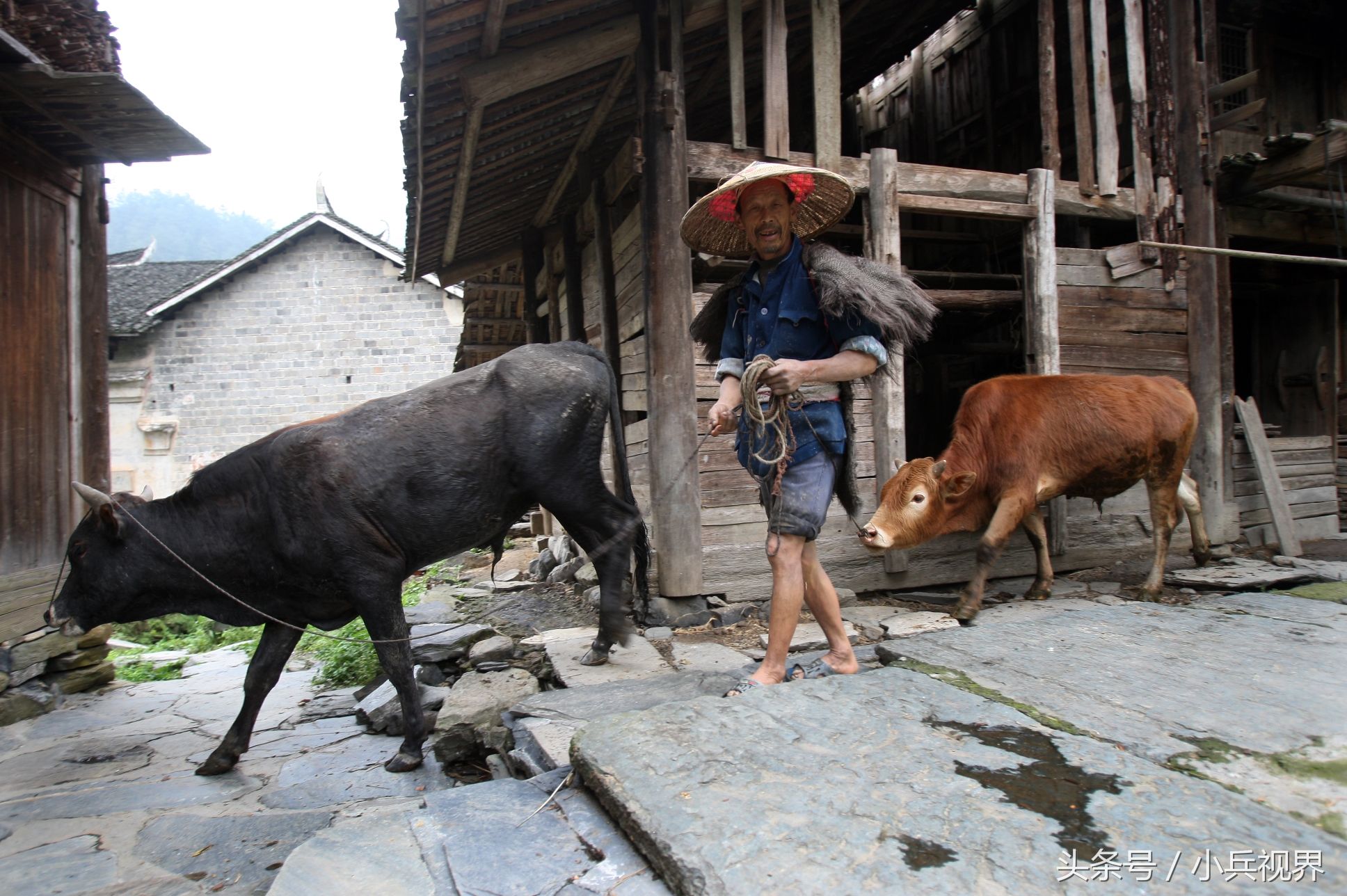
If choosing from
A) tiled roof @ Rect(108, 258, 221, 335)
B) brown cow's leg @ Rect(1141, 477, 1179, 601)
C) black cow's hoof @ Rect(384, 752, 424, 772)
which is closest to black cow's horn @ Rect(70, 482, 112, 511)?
black cow's hoof @ Rect(384, 752, 424, 772)

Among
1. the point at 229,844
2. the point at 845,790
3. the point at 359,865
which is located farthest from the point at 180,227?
the point at 845,790

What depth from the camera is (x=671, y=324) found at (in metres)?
5.22

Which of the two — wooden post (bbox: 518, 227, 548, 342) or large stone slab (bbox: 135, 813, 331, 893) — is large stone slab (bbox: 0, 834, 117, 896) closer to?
large stone slab (bbox: 135, 813, 331, 893)

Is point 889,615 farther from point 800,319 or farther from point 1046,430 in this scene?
point 800,319

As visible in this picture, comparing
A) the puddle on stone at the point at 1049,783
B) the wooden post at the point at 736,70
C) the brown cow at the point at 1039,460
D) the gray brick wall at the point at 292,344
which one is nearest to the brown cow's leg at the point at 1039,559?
the brown cow at the point at 1039,460

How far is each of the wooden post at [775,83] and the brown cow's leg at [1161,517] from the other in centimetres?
352

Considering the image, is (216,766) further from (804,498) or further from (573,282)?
(573,282)

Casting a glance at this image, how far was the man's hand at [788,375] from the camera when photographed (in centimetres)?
302

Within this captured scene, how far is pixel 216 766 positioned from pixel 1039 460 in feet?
16.0

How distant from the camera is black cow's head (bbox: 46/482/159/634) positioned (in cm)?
370

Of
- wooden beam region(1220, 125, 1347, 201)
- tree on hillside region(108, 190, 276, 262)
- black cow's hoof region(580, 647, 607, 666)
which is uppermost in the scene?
tree on hillside region(108, 190, 276, 262)

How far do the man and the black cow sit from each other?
1.17 meters

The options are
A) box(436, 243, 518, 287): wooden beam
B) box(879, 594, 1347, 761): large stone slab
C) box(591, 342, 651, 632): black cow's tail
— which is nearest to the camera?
box(879, 594, 1347, 761): large stone slab

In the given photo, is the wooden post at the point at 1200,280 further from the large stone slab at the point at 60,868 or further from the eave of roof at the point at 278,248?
the eave of roof at the point at 278,248
